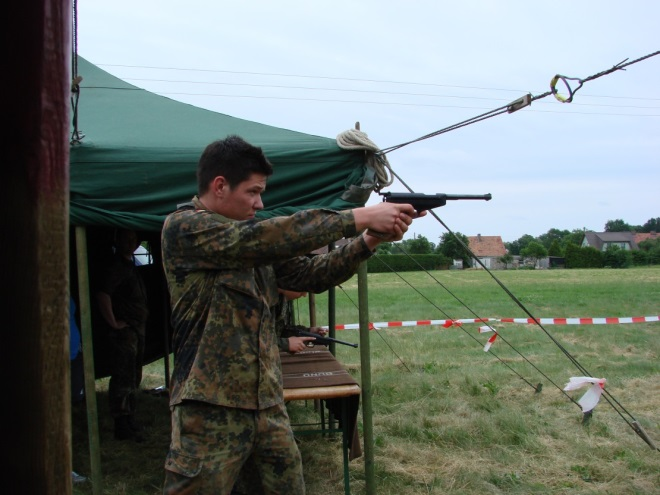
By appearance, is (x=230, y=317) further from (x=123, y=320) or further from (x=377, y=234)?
(x=123, y=320)

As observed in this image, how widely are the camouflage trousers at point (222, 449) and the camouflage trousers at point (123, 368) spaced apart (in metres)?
3.13

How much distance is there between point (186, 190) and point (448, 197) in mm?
1994

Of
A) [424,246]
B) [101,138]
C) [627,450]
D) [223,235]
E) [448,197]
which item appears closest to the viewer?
[223,235]

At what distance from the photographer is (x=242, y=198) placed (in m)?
2.29

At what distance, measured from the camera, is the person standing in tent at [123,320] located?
506cm

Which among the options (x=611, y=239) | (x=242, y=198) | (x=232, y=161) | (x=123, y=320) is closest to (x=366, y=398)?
(x=242, y=198)

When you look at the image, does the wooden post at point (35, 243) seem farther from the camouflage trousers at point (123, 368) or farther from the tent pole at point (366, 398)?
the camouflage trousers at point (123, 368)

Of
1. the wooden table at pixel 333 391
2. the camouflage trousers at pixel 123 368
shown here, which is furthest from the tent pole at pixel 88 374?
the camouflage trousers at pixel 123 368

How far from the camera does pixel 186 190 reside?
3.93 metres

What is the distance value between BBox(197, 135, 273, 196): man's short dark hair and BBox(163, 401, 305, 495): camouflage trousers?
2.71 feet

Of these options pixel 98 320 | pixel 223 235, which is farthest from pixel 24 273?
pixel 98 320

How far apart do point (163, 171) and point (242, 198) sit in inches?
70.1

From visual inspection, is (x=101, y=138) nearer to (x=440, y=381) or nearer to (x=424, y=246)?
(x=440, y=381)

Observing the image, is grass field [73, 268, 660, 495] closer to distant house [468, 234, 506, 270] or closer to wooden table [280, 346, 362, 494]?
wooden table [280, 346, 362, 494]
